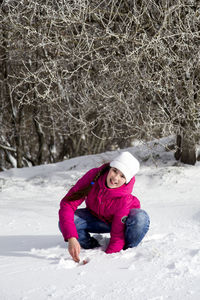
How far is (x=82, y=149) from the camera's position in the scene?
587 inches

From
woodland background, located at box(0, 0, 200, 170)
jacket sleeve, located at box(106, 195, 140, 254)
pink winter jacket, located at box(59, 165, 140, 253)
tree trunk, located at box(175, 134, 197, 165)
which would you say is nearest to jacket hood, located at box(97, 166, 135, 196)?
pink winter jacket, located at box(59, 165, 140, 253)

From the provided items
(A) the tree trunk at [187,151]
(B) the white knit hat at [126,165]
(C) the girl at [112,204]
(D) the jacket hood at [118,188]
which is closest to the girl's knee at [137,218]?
(C) the girl at [112,204]

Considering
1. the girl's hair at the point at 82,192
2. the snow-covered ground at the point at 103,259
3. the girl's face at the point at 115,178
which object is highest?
the girl's face at the point at 115,178

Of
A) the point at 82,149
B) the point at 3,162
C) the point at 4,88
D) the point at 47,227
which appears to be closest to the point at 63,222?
the point at 47,227

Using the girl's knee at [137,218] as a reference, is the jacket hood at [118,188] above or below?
above

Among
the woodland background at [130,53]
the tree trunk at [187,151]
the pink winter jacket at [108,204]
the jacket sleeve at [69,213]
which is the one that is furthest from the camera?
the tree trunk at [187,151]

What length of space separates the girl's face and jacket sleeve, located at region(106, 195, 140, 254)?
18 cm

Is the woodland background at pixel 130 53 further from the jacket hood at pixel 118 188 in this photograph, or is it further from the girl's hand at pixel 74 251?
the girl's hand at pixel 74 251

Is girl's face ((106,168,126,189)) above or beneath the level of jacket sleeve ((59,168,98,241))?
above

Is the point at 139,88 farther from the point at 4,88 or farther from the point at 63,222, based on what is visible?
the point at 4,88

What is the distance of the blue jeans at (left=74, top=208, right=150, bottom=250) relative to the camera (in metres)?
2.89

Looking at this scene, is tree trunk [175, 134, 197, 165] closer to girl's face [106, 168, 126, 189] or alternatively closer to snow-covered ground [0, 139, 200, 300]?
snow-covered ground [0, 139, 200, 300]

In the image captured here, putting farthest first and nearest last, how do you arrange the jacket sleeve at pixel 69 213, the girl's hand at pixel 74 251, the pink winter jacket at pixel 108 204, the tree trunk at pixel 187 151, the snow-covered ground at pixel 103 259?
the tree trunk at pixel 187 151
the pink winter jacket at pixel 108 204
the jacket sleeve at pixel 69 213
the girl's hand at pixel 74 251
the snow-covered ground at pixel 103 259

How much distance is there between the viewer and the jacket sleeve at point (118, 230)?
2.86 metres
